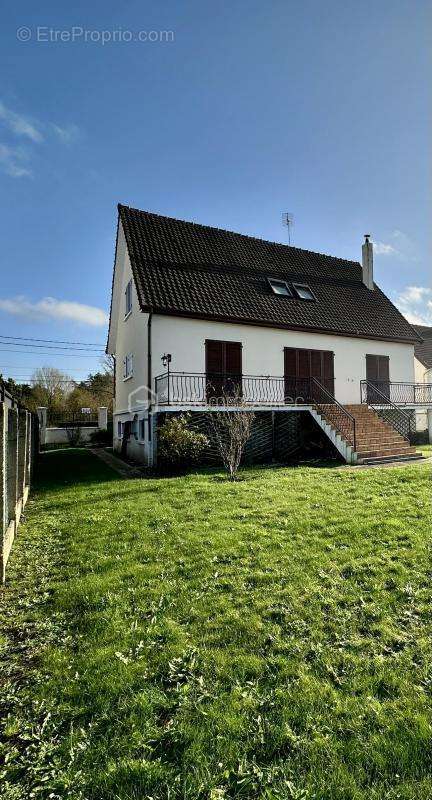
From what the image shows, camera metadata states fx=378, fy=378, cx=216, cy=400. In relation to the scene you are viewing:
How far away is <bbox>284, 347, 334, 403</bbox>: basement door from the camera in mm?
15180

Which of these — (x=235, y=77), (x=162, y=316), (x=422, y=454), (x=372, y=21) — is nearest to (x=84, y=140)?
(x=235, y=77)

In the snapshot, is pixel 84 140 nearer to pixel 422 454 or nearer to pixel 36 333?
pixel 422 454

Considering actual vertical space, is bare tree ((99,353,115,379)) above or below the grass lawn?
above

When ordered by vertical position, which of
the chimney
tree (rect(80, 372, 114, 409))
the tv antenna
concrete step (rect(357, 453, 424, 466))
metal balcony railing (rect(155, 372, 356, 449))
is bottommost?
concrete step (rect(357, 453, 424, 466))

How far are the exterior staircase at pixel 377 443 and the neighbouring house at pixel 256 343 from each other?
4 centimetres

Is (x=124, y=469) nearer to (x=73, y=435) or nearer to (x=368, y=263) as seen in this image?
(x=73, y=435)

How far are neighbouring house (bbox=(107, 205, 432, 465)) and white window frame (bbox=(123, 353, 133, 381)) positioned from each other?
1.9 inches

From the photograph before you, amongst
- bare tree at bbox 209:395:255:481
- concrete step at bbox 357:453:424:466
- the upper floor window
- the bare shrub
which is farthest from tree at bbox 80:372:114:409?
concrete step at bbox 357:453:424:466

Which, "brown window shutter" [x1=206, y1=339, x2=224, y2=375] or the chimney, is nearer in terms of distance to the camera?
"brown window shutter" [x1=206, y1=339, x2=224, y2=375]

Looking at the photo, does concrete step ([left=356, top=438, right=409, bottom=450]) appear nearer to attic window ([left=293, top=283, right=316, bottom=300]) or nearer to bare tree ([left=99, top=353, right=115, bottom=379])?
attic window ([left=293, top=283, right=316, bottom=300])

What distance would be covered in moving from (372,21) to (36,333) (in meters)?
35.5

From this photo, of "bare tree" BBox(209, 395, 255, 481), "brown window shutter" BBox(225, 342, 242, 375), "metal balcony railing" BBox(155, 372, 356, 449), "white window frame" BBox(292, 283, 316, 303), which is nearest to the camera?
"bare tree" BBox(209, 395, 255, 481)

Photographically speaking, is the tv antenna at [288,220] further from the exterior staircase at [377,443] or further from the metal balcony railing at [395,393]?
the exterior staircase at [377,443]

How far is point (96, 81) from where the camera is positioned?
28.8ft
